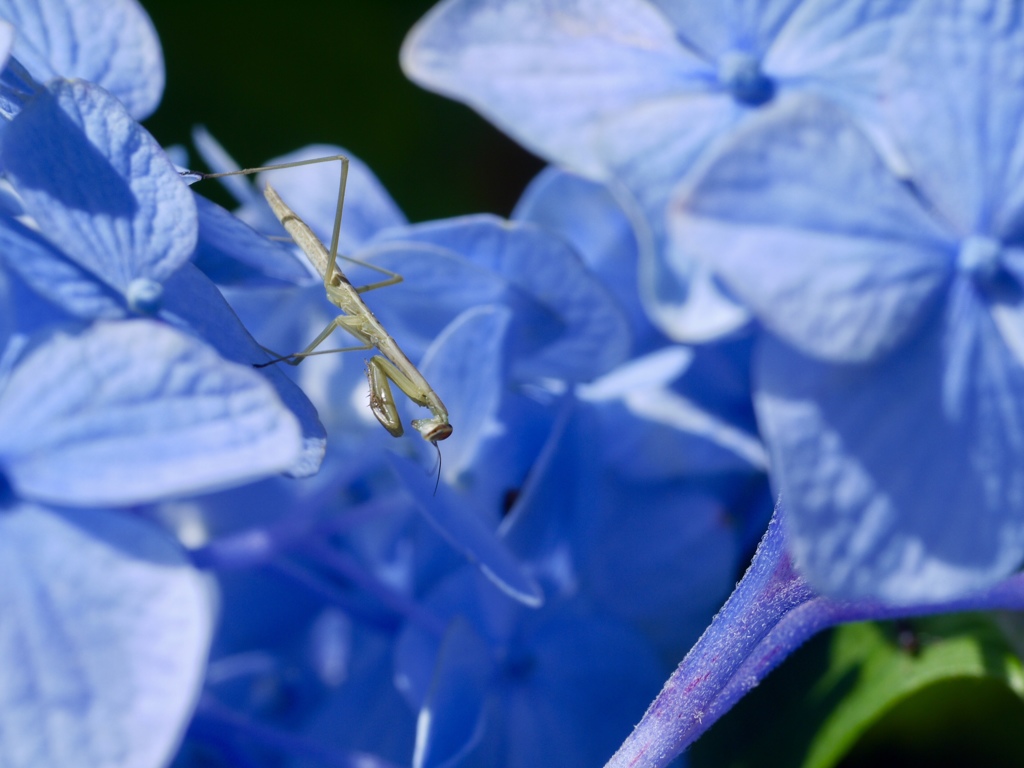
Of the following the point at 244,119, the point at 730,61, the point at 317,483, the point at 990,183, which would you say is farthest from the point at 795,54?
the point at 244,119

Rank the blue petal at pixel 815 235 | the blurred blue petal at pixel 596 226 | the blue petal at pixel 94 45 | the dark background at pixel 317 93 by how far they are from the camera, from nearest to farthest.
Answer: the blue petal at pixel 815 235
the blue petal at pixel 94 45
the blurred blue petal at pixel 596 226
the dark background at pixel 317 93

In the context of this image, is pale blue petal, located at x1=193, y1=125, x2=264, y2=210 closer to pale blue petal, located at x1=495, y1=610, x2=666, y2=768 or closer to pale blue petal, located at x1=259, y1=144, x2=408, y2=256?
pale blue petal, located at x1=259, y1=144, x2=408, y2=256

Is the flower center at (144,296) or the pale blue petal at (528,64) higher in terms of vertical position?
the pale blue petal at (528,64)

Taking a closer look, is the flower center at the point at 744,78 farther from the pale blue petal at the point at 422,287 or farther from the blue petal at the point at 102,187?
the blue petal at the point at 102,187

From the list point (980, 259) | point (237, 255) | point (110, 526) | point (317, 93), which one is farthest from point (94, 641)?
point (317, 93)

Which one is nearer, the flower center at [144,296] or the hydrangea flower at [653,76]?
the flower center at [144,296]

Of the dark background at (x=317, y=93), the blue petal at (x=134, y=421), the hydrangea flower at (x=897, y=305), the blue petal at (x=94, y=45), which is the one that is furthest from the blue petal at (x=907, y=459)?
the dark background at (x=317, y=93)

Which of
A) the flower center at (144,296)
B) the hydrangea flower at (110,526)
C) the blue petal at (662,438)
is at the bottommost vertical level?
the blue petal at (662,438)
